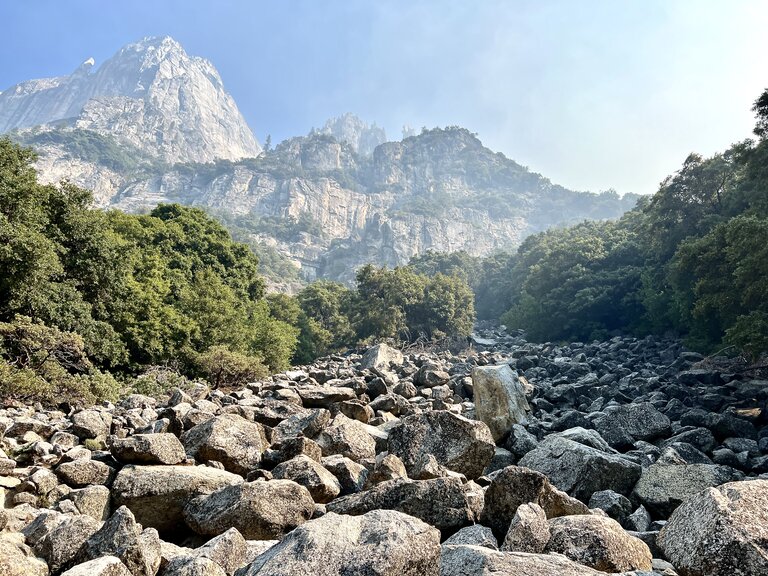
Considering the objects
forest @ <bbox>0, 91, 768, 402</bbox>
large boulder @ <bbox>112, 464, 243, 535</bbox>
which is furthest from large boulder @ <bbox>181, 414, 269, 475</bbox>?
forest @ <bbox>0, 91, 768, 402</bbox>

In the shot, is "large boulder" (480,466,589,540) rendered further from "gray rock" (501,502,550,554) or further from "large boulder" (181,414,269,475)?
"large boulder" (181,414,269,475)

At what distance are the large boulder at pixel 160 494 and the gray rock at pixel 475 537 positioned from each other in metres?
2.92

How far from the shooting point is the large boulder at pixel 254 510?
521 centimetres

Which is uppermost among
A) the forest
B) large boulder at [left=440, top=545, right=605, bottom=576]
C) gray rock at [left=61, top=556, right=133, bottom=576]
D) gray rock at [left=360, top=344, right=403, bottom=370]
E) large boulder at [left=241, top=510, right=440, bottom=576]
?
the forest

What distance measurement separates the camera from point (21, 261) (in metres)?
14.2

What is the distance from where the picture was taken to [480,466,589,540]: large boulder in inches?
193

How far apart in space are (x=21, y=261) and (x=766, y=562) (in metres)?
17.5

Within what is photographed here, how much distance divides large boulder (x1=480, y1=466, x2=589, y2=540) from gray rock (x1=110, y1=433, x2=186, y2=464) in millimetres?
4401

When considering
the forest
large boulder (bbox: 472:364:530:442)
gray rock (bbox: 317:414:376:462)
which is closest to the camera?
gray rock (bbox: 317:414:376:462)

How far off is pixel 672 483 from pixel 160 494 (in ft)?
23.4

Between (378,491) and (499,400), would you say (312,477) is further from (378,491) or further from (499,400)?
(499,400)

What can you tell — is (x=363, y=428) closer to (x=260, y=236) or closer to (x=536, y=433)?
(x=536, y=433)

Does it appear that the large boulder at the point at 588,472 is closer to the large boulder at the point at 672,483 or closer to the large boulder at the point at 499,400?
the large boulder at the point at 672,483

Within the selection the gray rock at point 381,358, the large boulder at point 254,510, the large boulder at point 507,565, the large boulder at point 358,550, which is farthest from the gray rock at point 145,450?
the gray rock at point 381,358
